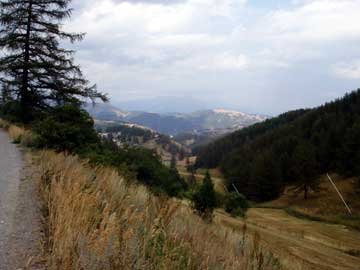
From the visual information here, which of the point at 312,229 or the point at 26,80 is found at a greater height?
the point at 26,80

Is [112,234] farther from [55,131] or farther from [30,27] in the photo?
[30,27]

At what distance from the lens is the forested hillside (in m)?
75.7

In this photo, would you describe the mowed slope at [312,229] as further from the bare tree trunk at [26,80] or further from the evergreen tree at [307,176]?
the bare tree trunk at [26,80]

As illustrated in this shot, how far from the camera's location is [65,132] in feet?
38.8

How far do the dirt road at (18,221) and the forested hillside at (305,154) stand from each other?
233 feet

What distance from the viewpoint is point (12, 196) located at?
5.45m

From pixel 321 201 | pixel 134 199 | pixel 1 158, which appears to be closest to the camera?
pixel 134 199

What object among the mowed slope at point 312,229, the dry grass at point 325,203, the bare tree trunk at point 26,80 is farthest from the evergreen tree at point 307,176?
the bare tree trunk at point 26,80

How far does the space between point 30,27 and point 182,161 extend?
171417mm

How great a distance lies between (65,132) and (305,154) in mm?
71718

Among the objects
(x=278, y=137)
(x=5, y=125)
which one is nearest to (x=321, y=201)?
(x=278, y=137)

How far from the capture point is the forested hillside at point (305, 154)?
2980 inches

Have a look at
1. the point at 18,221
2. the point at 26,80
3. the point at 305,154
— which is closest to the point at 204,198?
the point at 26,80

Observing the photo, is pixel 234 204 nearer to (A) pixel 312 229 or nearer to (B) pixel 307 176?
(A) pixel 312 229
